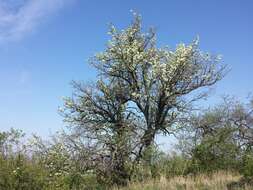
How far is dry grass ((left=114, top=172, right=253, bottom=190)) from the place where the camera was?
17397 millimetres

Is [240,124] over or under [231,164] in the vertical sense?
over

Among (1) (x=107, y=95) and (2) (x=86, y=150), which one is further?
(1) (x=107, y=95)

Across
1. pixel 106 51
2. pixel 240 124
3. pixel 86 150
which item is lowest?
pixel 86 150

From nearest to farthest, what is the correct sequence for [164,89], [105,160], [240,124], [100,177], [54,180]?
[54,180]
[100,177]
[105,160]
[240,124]
[164,89]

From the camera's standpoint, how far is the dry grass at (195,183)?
685 inches

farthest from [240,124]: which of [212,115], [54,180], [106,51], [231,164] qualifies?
[54,180]

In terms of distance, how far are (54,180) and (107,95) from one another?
13801 mm

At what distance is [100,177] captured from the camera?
872 inches

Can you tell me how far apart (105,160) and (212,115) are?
7689 millimetres

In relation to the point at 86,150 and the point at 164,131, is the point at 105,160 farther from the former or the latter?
the point at 164,131

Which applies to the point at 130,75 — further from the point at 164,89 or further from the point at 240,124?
the point at 240,124

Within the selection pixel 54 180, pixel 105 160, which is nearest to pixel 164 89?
pixel 105 160

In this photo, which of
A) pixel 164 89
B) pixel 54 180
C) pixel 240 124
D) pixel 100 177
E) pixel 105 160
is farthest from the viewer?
pixel 164 89

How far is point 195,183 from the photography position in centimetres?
1866
